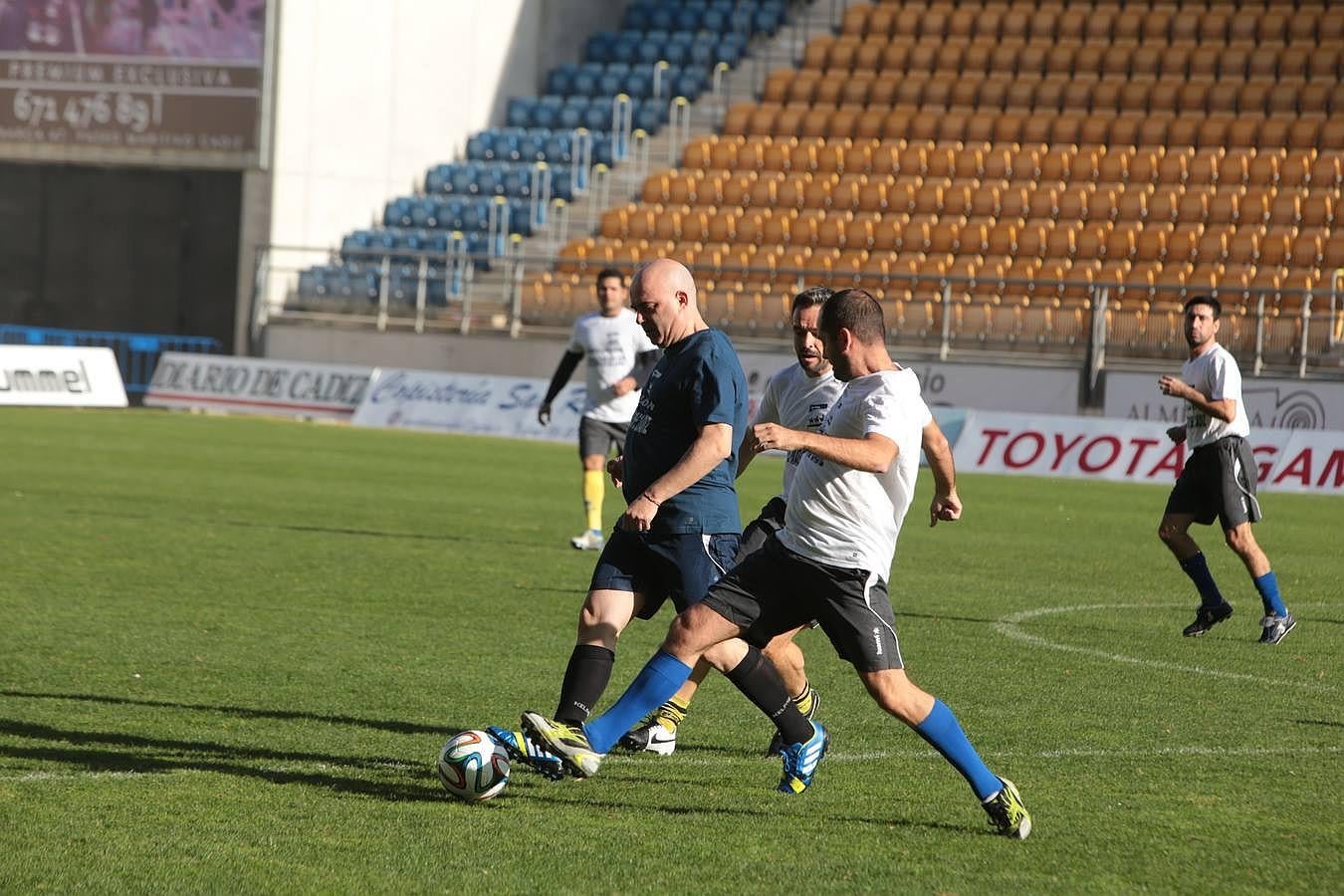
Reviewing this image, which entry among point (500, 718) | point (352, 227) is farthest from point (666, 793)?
point (352, 227)

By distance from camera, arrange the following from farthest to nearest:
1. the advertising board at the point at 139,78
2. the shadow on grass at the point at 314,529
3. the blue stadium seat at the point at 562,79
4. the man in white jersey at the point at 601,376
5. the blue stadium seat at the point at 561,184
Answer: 1. the blue stadium seat at the point at 562,79
2. the blue stadium seat at the point at 561,184
3. the advertising board at the point at 139,78
4. the shadow on grass at the point at 314,529
5. the man in white jersey at the point at 601,376

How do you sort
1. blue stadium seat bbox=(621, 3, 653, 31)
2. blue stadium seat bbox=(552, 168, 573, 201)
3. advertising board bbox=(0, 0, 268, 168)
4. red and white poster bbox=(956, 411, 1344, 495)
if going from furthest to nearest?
blue stadium seat bbox=(621, 3, 653, 31), blue stadium seat bbox=(552, 168, 573, 201), advertising board bbox=(0, 0, 268, 168), red and white poster bbox=(956, 411, 1344, 495)

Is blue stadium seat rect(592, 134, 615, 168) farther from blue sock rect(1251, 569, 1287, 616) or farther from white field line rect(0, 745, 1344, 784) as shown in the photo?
white field line rect(0, 745, 1344, 784)

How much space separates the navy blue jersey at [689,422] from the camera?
6707mm

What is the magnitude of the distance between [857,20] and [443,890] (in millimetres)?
35672

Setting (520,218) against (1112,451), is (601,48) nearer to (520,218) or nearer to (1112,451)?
(520,218)

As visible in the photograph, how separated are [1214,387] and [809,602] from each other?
5.61 metres

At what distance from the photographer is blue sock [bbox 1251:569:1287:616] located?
11266 millimetres

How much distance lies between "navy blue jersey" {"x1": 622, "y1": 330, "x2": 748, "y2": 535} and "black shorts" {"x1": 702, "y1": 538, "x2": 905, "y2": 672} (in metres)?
0.48

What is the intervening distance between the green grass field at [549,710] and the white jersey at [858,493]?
911 millimetres

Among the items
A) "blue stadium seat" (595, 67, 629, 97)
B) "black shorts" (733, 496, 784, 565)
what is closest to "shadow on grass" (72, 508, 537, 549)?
"black shorts" (733, 496, 784, 565)

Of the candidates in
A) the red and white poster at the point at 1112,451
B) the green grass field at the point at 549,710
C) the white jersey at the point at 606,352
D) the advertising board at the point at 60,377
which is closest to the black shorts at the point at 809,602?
the green grass field at the point at 549,710

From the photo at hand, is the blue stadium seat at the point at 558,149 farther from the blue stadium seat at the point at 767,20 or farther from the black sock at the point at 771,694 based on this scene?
the black sock at the point at 771,694

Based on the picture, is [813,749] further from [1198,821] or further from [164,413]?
[164,413]
